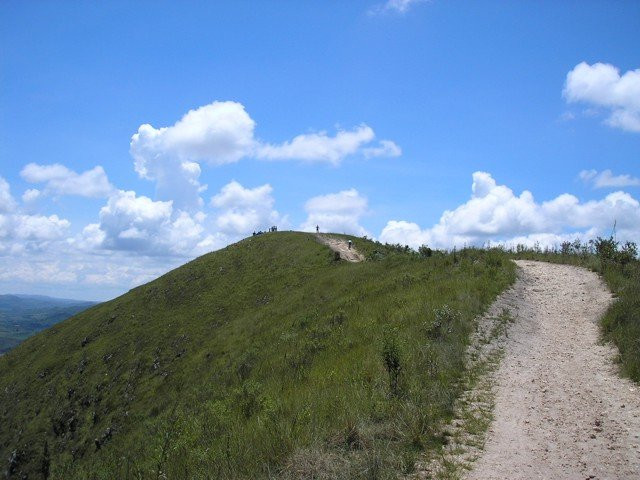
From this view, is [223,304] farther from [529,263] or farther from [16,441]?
Answer: [529,263]

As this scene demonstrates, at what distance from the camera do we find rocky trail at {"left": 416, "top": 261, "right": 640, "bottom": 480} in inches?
253

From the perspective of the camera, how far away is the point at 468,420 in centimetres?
789

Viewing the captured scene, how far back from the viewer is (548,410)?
8.44m

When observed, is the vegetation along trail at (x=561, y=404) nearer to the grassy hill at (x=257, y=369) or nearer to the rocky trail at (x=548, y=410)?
the rocky trail at (x=548, y=410)

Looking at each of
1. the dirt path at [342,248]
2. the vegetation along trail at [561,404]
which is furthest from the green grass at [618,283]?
the dirt path at [342,248]

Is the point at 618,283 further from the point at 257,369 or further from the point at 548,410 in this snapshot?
the point at 257,369

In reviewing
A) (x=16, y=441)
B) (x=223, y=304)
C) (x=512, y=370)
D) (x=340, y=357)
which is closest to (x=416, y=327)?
(x=340, y=357)

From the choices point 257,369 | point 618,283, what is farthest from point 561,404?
point 257,369

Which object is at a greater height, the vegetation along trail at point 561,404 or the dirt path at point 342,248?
the dirt path at point 342,248

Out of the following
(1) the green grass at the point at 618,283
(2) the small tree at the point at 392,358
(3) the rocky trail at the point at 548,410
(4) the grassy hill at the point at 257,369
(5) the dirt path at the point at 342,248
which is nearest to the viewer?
(3) the rocky trail at the point at 548,410

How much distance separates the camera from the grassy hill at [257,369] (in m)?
7.41

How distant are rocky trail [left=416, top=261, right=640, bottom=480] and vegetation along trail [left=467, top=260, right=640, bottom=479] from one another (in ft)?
0.05

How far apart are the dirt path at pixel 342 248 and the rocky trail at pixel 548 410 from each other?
2575cm

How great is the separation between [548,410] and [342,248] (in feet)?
120
